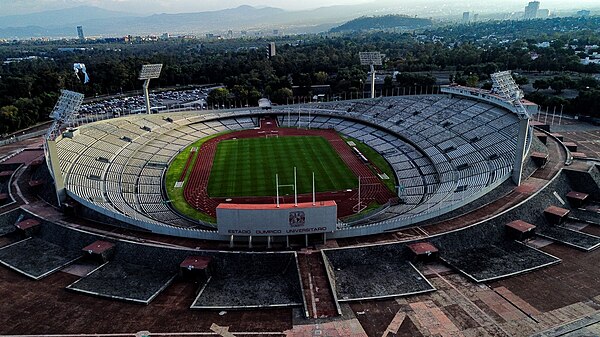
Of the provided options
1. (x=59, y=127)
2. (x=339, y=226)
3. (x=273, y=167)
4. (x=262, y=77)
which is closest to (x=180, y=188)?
(x=273, y=167)

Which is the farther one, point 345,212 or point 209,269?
point 345,212

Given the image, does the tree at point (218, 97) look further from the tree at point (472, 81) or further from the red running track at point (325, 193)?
the tree at point (472, 81)

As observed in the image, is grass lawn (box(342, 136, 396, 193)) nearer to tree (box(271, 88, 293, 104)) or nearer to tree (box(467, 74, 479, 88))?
tree (box(271, 88, 293, 104))

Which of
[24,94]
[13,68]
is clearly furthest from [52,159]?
[13,68]

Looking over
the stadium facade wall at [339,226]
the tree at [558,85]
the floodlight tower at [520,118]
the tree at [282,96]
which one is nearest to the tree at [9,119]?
the stadium facade wall at [339,226]

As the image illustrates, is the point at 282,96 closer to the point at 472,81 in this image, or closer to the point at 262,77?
the point at 262,77

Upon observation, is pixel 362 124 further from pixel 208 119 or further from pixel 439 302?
pixel 439 302
